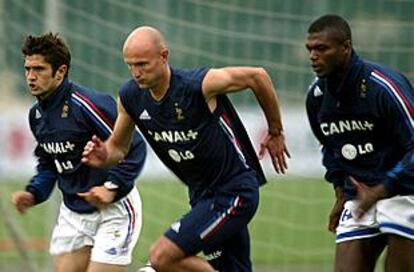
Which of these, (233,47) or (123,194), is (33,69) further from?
(233,47)

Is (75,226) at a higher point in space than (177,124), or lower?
lower

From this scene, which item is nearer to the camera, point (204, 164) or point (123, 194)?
point (204, 164)

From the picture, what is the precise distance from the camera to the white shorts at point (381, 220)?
9320 mm

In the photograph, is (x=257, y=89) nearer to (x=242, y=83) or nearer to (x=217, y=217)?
(x=242, y=83)

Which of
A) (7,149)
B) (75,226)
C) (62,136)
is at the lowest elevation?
(7,149)

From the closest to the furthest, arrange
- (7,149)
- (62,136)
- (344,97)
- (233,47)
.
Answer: (344,97)
(62,136)
(233,47)
(7,149)

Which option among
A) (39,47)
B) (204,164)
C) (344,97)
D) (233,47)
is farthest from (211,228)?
(233,47)

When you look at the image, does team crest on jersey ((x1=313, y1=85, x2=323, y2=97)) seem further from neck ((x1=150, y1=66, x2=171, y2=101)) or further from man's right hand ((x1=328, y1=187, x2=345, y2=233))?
neck ((x1=150, y1=66, x2=171, y2=101))

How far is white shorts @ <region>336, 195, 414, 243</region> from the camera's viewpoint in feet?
30.6

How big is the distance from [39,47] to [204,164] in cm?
147

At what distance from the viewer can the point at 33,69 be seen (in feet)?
33.1

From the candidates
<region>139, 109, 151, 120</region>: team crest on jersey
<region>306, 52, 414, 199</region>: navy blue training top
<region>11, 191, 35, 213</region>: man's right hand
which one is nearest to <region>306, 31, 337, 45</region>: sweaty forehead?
<region>306, 52, 414, 199</region>: navy blue training top

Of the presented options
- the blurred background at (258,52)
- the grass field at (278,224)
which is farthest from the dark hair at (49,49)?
the grass field at (278,224)

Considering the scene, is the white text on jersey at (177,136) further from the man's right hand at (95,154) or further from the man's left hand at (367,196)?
Result: the man's left hand at (367,196)
